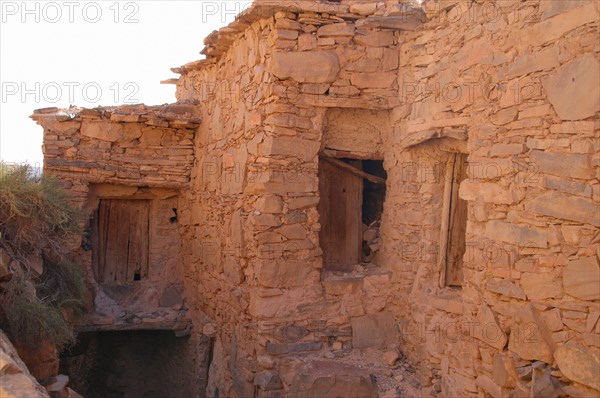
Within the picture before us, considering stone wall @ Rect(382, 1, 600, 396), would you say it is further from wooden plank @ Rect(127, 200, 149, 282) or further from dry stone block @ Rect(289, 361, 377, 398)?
wooden plank @ Rect(127, 200, 149, 282)

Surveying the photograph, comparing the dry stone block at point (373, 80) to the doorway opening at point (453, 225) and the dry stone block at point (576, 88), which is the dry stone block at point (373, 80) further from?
the dry stone block at point (576, 88)

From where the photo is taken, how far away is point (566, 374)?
3.97m

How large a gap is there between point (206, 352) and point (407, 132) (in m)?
3.94

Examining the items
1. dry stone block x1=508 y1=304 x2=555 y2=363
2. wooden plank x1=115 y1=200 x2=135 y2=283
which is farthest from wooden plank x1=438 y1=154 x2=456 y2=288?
wooden plank x1=115 y1=200 x2=135 y2=283

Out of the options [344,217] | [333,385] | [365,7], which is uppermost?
[365,7]

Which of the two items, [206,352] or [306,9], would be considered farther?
[206,352]

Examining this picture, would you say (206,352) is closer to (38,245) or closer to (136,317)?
(136,317)

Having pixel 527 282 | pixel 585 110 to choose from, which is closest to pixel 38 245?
pixel 527 282

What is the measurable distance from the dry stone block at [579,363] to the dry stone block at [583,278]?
1.07 ft

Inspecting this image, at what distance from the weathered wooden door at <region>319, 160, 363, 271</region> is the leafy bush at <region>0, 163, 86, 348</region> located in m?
2.69

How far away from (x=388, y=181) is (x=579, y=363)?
2.95 metres

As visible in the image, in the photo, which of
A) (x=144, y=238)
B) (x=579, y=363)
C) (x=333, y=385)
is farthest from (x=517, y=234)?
(x=144, y=238)

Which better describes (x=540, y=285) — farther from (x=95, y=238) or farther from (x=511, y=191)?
(x=95, y=238)

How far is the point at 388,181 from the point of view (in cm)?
644
